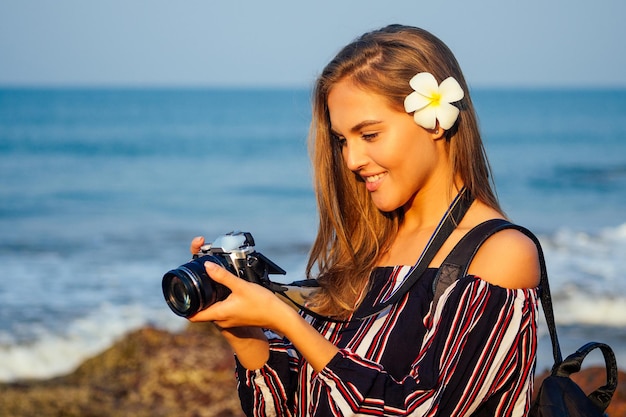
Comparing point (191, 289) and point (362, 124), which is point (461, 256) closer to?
point (362, 124)

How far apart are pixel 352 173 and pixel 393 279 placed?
40 centimetres

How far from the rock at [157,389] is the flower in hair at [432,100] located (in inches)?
117

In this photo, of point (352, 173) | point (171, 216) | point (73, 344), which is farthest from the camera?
point (171, 216)

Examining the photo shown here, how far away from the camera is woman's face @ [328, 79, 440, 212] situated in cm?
223

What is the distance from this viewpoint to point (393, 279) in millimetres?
2293

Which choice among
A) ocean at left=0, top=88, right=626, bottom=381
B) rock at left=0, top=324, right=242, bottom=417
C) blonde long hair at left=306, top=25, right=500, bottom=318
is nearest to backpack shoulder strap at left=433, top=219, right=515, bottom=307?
blonde long hair at left=306, top=25, right=500, bottom=318

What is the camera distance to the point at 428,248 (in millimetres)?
2188

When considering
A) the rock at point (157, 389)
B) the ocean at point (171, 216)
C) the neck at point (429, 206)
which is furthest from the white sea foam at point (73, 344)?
the neck at point (429, 206)

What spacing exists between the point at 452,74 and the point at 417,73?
104 mm

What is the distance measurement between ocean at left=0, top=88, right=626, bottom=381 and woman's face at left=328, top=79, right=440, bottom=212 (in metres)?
0.43

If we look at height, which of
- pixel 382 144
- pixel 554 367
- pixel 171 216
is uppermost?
pixel 382 144

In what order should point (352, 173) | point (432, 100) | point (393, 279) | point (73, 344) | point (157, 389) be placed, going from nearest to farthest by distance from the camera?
point (432, 100)
point (393, 279)
point (352, 173)
point (157, 389)
point (73, 344)

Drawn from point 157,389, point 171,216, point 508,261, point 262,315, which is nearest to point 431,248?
point 508,261

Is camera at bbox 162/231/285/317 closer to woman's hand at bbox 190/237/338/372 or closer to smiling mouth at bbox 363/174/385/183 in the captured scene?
woman's hand at bbox 190/237/338/372
